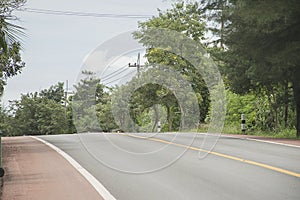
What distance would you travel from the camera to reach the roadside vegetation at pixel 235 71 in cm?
1455

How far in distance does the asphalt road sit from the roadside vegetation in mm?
2345

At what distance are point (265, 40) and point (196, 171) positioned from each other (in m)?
8.72

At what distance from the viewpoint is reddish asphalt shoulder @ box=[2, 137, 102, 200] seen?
277 inches

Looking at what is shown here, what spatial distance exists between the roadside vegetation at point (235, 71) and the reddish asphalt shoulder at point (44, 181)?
2.46m

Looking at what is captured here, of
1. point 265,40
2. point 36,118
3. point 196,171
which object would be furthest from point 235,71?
point 36,118

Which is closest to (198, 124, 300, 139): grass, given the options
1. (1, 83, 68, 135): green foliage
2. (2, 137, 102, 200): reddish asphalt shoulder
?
(2, 137, 102, 200): reddish asphalt shoulder

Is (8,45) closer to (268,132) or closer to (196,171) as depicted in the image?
(196,171)

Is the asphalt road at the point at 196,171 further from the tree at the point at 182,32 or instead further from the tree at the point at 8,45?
the tree at the point at 182,32

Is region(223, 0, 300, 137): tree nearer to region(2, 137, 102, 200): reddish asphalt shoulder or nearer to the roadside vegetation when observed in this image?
the roadside vegetation

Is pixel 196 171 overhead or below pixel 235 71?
below

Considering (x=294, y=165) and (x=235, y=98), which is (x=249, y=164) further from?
(x=235, y=98)

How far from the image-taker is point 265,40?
53.3 ft

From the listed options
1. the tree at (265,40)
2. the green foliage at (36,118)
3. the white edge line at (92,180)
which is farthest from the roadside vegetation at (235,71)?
the green foliage at (36,118)

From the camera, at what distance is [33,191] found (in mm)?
7387
